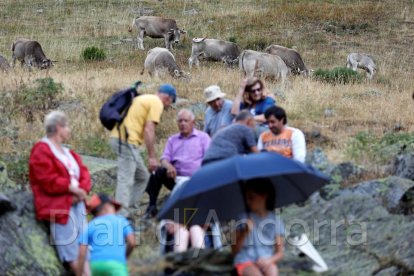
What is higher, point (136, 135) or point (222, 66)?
point (136, 135)

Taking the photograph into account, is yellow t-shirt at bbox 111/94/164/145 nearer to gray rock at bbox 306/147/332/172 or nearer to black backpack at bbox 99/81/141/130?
black backpack at bbox 99/81/141/130

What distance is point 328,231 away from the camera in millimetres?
9891

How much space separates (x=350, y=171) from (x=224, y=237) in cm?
294

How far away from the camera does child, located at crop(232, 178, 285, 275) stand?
22.9 ft

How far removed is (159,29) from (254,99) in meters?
23.0

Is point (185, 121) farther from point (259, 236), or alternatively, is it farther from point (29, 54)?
point (29, 54)

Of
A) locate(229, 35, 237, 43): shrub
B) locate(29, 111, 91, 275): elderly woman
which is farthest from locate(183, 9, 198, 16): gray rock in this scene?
locate(29, 111, 91, 275): elderly woman

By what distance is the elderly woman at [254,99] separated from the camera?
33.9 ft

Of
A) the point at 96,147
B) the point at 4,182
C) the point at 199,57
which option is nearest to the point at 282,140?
the point at 4,182

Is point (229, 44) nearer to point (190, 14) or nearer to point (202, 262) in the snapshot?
point (190, 14)

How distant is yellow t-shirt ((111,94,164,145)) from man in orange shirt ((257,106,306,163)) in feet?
4.01

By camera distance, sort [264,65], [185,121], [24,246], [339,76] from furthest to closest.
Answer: [339,76], [264,65], [185,121], [24,246]

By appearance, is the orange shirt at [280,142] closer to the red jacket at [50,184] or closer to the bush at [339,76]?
the red jacket at [50,184]

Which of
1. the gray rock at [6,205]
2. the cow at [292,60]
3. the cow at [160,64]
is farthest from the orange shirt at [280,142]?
the cow at [292,60]
